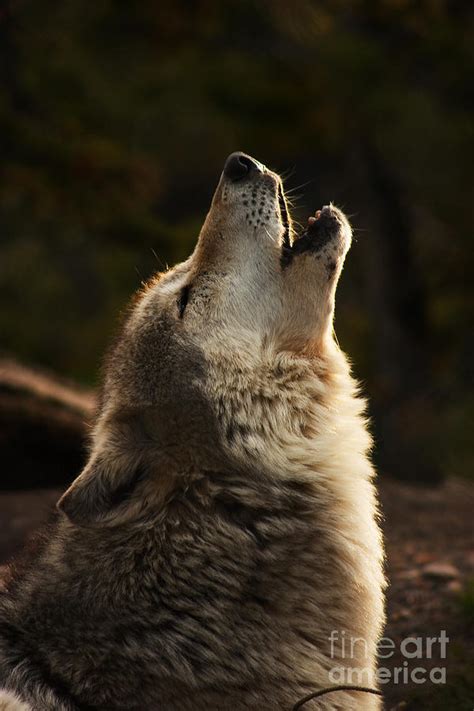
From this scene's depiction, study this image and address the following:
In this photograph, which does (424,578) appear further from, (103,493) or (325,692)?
(103,493)

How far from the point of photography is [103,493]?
380 centimetres

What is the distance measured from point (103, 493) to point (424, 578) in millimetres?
2511

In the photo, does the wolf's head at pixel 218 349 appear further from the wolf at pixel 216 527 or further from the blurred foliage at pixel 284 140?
the blurred foliage at pixel 284 140

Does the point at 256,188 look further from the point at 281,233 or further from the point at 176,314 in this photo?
the point at 176,314

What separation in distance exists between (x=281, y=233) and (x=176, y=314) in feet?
1.87

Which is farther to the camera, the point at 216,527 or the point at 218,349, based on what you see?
the point at 218,349

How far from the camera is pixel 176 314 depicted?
4.20 meters

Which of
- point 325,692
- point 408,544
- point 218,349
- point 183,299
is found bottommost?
point 325,692

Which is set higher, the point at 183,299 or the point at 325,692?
the point at 183,299

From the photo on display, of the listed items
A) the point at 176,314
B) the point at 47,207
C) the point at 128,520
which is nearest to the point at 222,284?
the point at 176,314

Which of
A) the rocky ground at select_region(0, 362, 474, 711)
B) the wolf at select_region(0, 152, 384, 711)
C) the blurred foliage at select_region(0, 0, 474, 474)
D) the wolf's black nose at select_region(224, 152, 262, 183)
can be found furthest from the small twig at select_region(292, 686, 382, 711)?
the blurred foliage at select_region(0, 0, 474, 474)

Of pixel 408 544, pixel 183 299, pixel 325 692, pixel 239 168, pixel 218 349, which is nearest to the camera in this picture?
pixel 325 692

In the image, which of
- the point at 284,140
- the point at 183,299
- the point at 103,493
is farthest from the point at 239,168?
the point at 284,140

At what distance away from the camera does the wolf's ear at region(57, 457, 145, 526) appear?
370 cm
